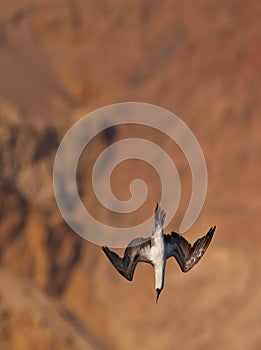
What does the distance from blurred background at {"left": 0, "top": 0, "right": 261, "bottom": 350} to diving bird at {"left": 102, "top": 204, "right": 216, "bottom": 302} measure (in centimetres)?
947

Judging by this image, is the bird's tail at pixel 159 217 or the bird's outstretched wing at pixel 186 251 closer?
the bird's tail at pixel 159 217

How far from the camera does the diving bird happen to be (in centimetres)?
1488

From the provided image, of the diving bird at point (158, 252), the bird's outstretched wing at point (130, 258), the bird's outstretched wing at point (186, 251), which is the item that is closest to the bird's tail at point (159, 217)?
the diving bird at point (158, 252)

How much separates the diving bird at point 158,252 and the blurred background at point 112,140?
31.1 ft

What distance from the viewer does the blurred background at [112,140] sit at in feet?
86.2

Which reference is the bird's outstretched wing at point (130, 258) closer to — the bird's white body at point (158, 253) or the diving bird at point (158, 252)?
the diving bird at point (158, 252)

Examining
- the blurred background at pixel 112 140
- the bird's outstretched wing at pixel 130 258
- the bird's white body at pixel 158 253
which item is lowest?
the bird's white body at pixel 158 253

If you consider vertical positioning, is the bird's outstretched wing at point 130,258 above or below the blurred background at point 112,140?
below

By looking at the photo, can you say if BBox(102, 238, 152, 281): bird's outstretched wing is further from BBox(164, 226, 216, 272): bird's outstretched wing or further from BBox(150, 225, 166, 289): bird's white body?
BBox(164, 226, 216, 272): bird's outstretched wing

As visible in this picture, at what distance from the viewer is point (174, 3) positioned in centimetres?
3347

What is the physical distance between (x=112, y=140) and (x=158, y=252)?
15.6 meters

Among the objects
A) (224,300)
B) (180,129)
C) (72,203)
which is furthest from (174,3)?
(224,300)

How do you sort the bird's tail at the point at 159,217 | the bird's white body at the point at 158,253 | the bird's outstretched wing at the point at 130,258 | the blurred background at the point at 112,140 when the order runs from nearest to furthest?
the bird's tail at the point at 159,217 → the bird's white body at the point at 158,253 → the bird's outstretched wing at the point at 130,258 → the blurred background at the point at 112,140

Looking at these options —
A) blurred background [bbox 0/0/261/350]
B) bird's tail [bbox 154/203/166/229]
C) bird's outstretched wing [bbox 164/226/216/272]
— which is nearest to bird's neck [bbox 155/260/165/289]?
bird's outstretched wing [bbox 164/226/216/272]
